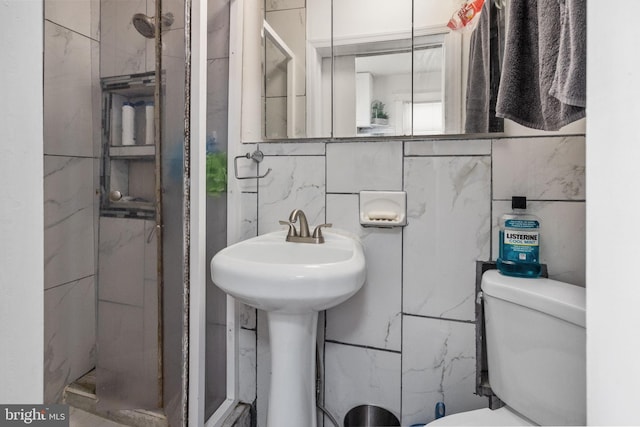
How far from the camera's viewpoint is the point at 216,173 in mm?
1248

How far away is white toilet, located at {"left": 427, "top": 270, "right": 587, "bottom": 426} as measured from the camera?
0.80m

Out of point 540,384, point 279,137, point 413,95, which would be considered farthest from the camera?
point 279,137

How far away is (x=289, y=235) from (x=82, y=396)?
823mm

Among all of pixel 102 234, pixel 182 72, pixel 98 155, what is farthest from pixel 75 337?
pixel 182 72

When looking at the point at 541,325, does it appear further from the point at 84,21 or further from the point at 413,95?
the point at 84,21

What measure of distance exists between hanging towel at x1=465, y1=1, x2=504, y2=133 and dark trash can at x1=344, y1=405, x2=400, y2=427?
1.01 metres

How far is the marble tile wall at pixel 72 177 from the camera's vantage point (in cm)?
102

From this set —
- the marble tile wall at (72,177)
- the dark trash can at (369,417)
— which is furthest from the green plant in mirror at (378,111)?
the dark trash can at (369,417)

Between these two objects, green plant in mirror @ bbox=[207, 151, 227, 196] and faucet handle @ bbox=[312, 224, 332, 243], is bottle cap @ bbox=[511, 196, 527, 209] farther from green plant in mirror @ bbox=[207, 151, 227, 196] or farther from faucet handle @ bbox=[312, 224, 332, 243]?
Result: green plant in mirror @ bbox=[207, 151, 227, 196]

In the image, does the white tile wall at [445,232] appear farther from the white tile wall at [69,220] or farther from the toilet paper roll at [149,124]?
the white tile wall at [69,220]

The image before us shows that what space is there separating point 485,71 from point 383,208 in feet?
1.80

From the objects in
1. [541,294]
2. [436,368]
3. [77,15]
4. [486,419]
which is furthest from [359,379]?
[77,15]

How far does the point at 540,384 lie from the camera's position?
0.84 m

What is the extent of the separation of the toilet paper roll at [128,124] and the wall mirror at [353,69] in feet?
1.42
